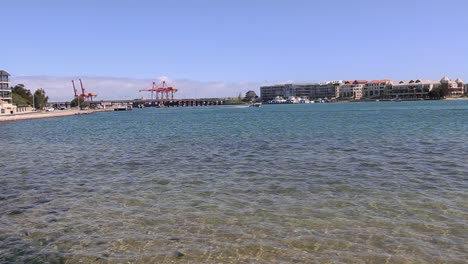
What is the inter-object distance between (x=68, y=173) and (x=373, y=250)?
1452cm

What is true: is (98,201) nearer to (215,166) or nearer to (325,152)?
(215,166)

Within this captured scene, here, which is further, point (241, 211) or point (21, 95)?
point (21, 95)

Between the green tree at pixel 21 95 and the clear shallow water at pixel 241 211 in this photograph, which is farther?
the green tree at pixel 21 95

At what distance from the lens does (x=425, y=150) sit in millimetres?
24422

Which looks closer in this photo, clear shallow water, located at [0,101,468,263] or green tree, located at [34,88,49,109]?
clear shallow water, located at [0,101,468,263]

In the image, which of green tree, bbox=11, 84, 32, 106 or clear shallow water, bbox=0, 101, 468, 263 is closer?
clear shallow water, bbox=0, 101, 468, 263

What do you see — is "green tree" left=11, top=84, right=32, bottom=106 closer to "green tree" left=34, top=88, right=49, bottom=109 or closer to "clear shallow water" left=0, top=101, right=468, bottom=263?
"green tree" left=34, top=88, right=49, bottom=109

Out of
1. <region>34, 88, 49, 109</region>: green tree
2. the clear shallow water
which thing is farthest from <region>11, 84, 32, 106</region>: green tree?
the clear shallow water

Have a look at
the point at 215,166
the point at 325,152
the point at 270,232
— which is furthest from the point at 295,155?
the point at 270,232

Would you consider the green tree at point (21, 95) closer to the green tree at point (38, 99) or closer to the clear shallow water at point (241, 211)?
the green tree at point (38, 99)

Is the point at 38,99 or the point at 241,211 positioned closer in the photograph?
the point at 241,211

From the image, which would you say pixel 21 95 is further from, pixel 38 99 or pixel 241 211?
pixel 241 211

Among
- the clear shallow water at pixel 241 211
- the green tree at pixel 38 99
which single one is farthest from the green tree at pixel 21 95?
the clear shallow water at pixel 241 211

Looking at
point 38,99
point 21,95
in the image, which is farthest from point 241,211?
point 21,95
